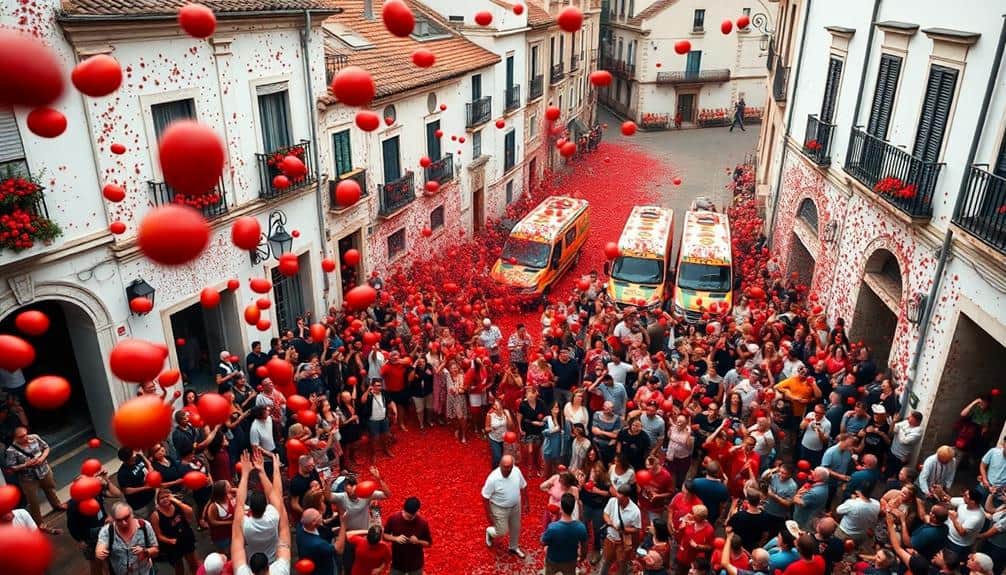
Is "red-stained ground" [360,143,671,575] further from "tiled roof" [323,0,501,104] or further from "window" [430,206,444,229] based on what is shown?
"tiled roof" [323,0,501,104]

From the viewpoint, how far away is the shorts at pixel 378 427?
1109 centimetres

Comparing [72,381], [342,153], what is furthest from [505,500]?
[342,153]

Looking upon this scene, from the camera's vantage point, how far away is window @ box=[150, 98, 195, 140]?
1132 cm

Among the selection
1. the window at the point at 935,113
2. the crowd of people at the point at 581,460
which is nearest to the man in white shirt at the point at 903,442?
the crowd of people at the point at 581,460

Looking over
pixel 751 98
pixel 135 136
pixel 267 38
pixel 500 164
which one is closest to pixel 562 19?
pixel 135 136

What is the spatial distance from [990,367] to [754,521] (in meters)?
5.41

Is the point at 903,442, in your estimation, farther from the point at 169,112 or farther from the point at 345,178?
the point at 169,112

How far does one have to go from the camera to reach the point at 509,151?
2673cm

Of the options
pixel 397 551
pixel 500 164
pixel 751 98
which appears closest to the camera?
pixel 397 551

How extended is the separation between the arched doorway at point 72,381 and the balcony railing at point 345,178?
5.74 m

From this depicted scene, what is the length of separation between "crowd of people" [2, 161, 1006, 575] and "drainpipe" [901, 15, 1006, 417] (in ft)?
1.87

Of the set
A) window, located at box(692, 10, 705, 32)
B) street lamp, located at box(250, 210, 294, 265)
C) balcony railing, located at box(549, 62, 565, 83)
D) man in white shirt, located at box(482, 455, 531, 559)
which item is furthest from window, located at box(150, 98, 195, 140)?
window, located at box(692, 10, 705, 32)

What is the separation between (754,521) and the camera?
7.77 meters

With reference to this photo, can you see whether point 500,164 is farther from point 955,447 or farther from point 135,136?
point 955,447
